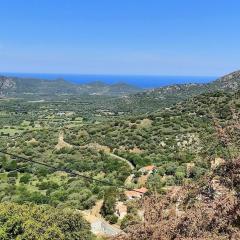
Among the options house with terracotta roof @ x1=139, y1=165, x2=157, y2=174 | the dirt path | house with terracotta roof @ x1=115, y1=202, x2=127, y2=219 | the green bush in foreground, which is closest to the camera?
the green bush in foreground

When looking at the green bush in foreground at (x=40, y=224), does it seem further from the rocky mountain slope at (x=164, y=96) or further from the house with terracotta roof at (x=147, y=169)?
the rocky mountain slope at (x=164, y=96)

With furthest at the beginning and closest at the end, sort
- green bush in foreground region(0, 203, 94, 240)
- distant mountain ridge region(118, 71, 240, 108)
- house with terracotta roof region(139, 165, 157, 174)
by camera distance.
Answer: distant mountain ridge region(118, 71, 240, 108), house with terracotta roof region(139, 165, 157, 174), green bush in foreground region(0, 203, 94, 240)

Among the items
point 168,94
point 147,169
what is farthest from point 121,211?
point 168,94

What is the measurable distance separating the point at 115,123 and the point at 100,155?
15090 millimetres

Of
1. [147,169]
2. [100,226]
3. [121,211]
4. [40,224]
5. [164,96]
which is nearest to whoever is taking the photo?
[40,224]

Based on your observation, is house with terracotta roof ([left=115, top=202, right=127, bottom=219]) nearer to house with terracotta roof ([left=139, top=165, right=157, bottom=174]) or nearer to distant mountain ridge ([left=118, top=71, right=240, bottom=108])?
house with terracotta roof ([left=139, top=165, right=157, bottom=174])

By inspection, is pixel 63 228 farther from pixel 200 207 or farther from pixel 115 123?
pixel 115 123

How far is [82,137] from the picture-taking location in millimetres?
70562

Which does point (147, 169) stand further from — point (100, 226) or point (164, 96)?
point (164, 96)

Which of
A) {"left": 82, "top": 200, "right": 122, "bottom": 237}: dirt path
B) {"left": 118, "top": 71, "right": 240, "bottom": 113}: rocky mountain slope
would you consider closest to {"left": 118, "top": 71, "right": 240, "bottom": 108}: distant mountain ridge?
{"left": 118, "top": 71, "right": 240, "bottom": 113}: rocky mountain slope

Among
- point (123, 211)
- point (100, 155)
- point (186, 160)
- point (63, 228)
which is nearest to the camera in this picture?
point (63, 228)

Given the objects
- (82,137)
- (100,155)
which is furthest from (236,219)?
(82,137)

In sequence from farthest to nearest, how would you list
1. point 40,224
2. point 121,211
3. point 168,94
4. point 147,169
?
point 168,94
point 147,169
point 121,211
point 40,224

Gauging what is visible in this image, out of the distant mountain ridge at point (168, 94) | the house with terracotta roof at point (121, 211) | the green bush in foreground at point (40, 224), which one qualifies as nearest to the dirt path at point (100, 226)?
the house with terracotta roof at point (121, 211)
